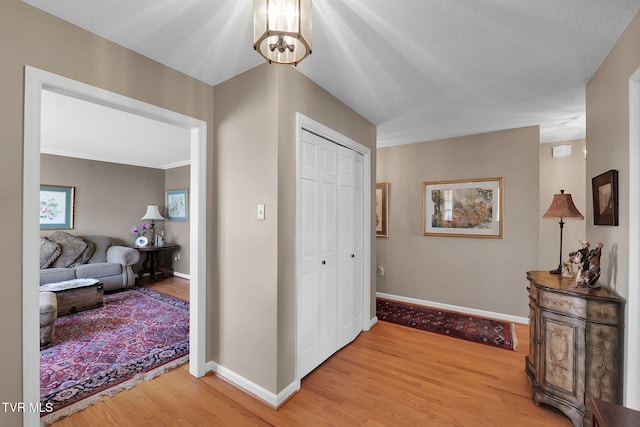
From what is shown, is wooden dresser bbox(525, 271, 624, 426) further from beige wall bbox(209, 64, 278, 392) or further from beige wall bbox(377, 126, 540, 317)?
beige wall bbox(209, 64, 278, 392)

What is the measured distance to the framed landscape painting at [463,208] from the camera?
3.62 meters

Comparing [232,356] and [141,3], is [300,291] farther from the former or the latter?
[141,3]

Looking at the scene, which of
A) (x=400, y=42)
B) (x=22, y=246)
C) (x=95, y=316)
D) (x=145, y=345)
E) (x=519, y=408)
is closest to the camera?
(x=22, y=246)

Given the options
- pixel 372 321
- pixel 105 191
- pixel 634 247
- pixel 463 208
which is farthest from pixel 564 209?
pixel 105 191

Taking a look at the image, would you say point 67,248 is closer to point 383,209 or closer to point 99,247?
point 99,247

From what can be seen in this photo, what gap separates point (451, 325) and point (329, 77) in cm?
308

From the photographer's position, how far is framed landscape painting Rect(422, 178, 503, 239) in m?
3.62

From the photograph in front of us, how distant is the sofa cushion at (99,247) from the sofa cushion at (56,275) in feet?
1.92

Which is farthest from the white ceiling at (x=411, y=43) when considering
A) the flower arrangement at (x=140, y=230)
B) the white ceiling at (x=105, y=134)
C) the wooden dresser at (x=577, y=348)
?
the flower arrangement at (x=140, y=230)

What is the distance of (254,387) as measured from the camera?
209cm

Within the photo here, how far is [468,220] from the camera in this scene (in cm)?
377

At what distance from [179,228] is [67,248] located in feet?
5.93

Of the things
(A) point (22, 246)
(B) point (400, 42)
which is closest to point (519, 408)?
(B) point (400, 42)

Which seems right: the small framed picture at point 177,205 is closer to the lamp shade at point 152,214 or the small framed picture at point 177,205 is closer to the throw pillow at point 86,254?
the lamp shade at point 152,214
